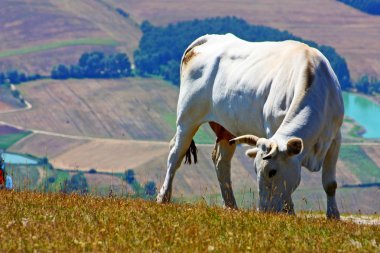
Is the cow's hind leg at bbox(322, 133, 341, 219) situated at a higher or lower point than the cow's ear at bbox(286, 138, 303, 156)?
lower

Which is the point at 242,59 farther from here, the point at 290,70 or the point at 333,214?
the point at 333,214

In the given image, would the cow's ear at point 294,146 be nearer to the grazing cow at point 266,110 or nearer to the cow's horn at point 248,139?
the grazing cow at point 266,110

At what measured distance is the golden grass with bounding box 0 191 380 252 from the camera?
11.5m

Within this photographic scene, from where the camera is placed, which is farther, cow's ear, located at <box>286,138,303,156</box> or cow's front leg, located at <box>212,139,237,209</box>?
cow's front leg, located at <box>212,139,237,209</box>

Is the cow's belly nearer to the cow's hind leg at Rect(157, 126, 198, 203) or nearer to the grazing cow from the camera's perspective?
the grazing cow

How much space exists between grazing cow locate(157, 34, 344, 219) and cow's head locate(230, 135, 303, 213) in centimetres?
2

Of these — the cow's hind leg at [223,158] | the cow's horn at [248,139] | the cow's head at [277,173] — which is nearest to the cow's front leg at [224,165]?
the cow's hind leg at [223,158]

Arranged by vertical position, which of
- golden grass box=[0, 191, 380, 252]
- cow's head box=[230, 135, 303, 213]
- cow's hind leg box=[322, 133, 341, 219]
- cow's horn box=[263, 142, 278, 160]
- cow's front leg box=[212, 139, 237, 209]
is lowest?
cow's front leg box=[212, 139, 237, 209]

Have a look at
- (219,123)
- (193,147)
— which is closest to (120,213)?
(219,123)

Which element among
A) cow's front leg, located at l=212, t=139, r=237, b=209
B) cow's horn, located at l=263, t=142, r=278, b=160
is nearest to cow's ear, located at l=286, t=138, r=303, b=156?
cow's horn, located at l=263, t=142, r=278, b=160

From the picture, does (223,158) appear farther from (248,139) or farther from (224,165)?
(248,139)

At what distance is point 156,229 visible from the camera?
12.6 meters

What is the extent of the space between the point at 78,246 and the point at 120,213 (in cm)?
275

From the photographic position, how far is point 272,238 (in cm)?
1230
